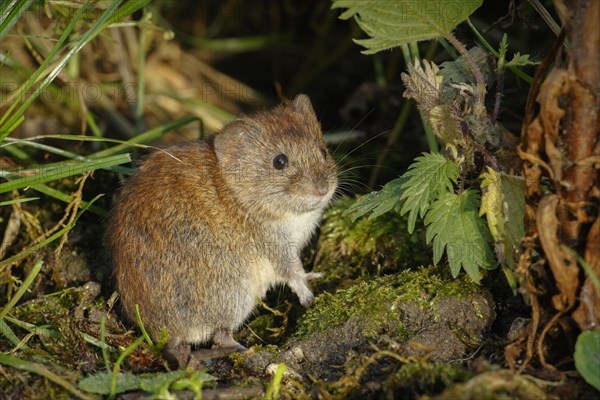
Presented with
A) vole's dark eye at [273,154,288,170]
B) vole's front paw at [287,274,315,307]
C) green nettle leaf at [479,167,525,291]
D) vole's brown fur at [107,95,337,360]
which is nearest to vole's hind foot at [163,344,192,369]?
vole's brown fur at [107,95,337,360]

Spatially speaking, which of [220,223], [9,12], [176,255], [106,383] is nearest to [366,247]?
[220,223]

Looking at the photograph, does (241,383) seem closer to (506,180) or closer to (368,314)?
(368,314)

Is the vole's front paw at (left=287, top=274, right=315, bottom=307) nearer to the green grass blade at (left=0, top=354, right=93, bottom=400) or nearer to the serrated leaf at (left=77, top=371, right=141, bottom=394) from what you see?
the serrated leaf at (left=77, top=371, right=141, bottom=394)

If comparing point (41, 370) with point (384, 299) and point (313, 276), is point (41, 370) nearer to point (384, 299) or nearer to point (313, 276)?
point (384, 299)

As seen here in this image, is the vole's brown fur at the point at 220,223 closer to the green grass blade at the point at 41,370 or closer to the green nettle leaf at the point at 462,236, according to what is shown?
the green grass blade at the point at 41,370

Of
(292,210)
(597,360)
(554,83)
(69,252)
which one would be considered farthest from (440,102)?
(69,252)

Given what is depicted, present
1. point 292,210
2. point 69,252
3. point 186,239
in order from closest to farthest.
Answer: point 186,239, point 292,210, point 69,252

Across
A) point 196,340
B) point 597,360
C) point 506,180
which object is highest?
point 506,180
